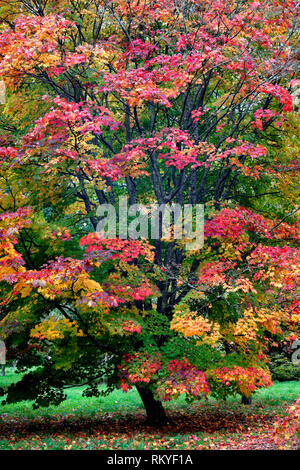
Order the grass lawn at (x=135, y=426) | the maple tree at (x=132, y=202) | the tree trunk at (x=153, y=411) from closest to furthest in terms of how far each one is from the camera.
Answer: the maple tree at (x=132, y=202)
the grass lawn at (x=135, y=426)
the tree trunk at (x=153, y=411)

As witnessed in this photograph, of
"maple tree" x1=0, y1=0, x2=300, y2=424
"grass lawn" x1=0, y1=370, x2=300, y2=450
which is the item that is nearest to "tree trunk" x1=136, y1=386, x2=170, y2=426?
"maple tree" x1=0, y1=0, x2=300, y2=424

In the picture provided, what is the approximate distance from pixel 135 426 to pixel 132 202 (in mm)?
5321

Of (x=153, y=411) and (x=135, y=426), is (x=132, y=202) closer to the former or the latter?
(x=153, y=411)

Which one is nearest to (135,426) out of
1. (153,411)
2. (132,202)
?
(153,411)

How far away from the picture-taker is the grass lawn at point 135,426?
743 cm

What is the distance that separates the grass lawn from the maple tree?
84 centimetres

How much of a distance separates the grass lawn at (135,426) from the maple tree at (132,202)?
841mm

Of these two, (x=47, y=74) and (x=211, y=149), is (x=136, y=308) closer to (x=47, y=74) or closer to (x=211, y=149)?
(x=211, y=149)

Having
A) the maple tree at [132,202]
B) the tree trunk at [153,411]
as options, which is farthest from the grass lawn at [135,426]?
the maple tree at [132,202]

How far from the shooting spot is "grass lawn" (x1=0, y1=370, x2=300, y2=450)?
7.43 metres

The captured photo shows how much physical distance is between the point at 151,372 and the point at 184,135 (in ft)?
15.0

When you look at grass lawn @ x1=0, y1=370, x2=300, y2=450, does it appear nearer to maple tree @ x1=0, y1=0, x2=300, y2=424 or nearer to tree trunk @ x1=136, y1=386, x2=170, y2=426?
tree trunk @ x1=136, y1=386, x2=170, y2=426

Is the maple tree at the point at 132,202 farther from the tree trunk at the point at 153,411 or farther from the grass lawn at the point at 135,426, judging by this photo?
the grass lawn at the point at 135,426
